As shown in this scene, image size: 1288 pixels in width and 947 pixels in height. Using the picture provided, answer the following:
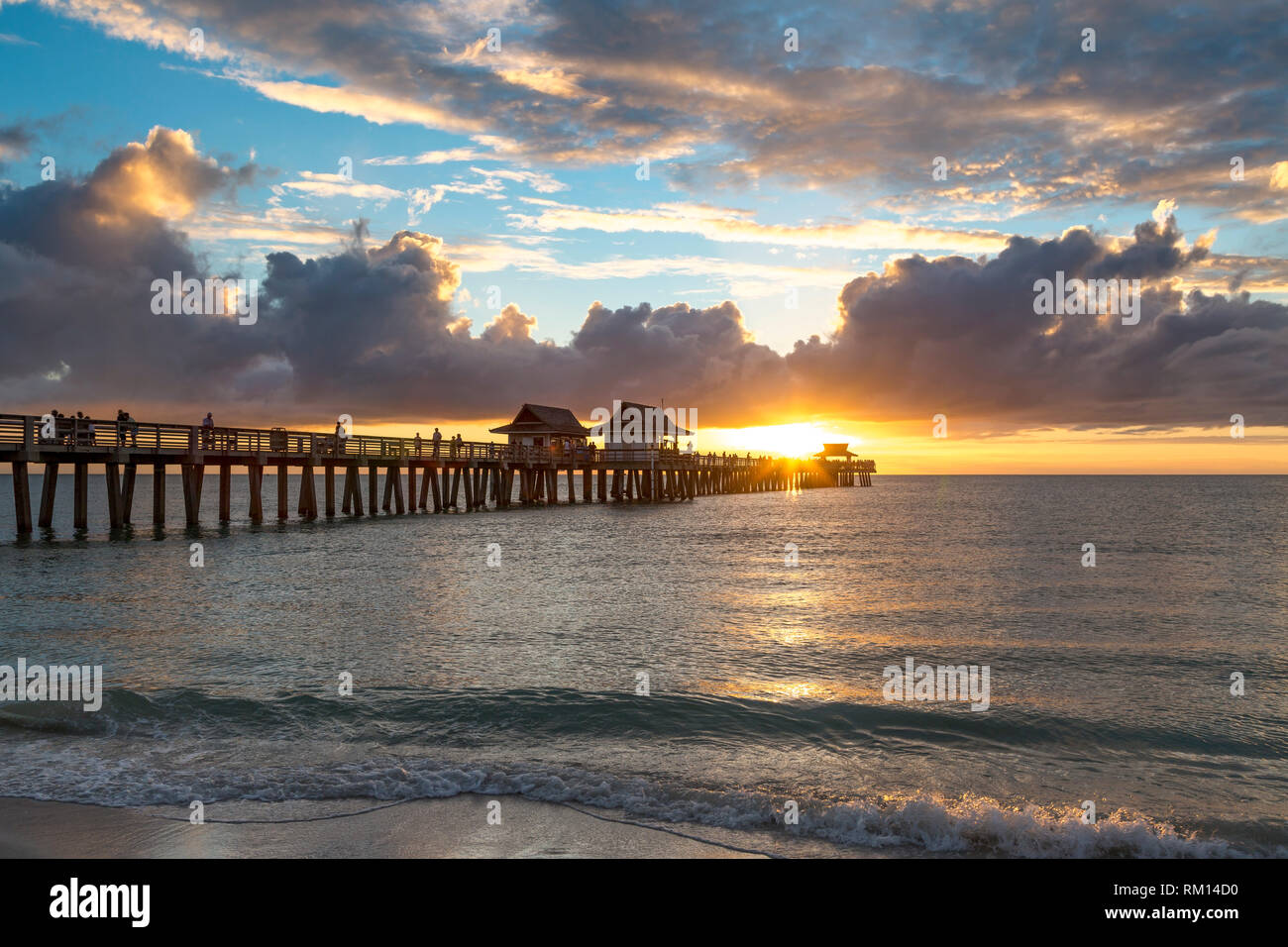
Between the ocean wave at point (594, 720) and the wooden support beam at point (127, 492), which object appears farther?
the wooden support beam at point (127, 492)

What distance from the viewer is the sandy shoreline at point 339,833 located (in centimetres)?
610

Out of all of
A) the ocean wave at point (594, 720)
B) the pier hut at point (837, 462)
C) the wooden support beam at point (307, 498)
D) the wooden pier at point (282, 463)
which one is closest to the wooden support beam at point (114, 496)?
the wooden pier at point (282, 463)

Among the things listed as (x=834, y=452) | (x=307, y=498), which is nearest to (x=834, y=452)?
(x=834, y=452)

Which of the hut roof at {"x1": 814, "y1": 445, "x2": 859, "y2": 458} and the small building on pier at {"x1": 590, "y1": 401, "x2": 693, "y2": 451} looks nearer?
the small building on pier at {"x1": 590, "y1": 401, "x2": 693, "y2": 451}

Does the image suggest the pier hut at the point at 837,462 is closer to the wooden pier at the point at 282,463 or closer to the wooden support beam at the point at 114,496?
the wooden pier at the point at 282,463

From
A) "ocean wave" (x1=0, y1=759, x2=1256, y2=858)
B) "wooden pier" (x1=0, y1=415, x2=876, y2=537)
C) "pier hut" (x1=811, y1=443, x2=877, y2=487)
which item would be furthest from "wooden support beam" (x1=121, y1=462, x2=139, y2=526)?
"pier hut" (x1=811, y1=443, x2=877, y2=487)

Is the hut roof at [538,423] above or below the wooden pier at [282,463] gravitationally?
above

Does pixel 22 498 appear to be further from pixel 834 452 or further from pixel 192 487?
pixel 834 452

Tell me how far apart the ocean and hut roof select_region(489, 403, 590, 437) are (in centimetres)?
3838

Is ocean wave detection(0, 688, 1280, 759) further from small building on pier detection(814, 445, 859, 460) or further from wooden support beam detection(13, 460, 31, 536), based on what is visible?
small building on pier detection(814, 445, 859, 460)

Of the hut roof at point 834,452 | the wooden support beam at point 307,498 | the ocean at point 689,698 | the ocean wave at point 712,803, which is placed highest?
the hut roof at point 834,452

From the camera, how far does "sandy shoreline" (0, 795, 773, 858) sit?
610 cm

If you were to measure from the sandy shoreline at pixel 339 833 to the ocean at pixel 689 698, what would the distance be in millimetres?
274
